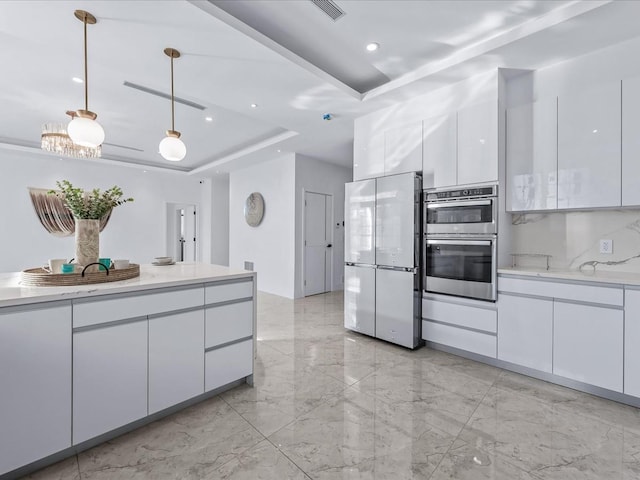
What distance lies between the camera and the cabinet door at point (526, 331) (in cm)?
248

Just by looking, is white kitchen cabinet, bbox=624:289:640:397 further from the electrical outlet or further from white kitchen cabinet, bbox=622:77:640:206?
white kitchen cabinet, bbox=622:77:640:206

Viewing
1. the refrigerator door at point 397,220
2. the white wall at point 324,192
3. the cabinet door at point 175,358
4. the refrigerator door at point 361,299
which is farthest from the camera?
the white wall at point 324,192

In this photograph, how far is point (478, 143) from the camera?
285cm

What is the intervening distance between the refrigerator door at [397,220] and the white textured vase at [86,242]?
2.56 metres

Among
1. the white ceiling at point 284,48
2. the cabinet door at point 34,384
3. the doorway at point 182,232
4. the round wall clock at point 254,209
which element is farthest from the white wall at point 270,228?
the cabinet door at point 34,384

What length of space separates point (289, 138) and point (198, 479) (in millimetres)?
4207

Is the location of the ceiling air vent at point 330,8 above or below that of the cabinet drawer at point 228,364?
above

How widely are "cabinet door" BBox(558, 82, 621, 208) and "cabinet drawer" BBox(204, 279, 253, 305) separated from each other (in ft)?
8.89

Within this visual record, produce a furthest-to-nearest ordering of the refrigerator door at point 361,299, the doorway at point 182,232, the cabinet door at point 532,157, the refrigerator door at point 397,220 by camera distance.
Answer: the doorway at point 182,232
the refrigerator door at point 361,299
the refrigerator door at point 397,220
the cabinet door at point 532,157

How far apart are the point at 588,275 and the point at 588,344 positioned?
516 mm

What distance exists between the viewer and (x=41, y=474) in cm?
154

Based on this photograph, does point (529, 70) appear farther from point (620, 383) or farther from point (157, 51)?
point (157, 51)

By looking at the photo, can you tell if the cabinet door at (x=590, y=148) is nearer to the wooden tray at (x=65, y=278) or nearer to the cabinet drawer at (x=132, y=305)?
the cabinet drawer at (x=132, y=305)

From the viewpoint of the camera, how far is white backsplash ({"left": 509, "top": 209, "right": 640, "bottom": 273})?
2494mm
